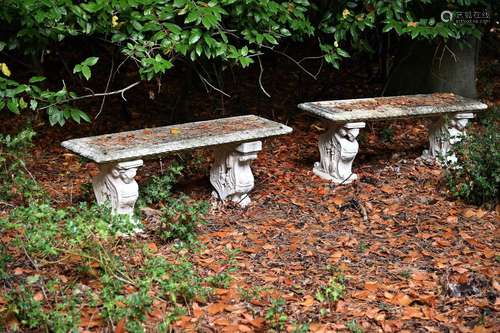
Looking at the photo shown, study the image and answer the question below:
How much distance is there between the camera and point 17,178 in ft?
18.2

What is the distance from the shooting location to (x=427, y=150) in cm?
739

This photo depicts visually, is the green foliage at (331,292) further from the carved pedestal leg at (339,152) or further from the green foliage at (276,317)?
the carved pedestal leg at (339,152)

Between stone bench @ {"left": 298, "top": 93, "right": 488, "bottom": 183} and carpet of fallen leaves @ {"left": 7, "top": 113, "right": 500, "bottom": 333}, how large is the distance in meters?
0.20

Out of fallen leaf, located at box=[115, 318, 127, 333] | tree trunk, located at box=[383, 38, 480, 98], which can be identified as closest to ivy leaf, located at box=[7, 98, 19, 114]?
fallen leaf, located at box=[115, 318, 127, 333]

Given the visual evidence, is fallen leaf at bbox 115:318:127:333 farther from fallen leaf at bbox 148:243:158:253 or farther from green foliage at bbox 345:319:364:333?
green foliage at bbox 345:319:364:333

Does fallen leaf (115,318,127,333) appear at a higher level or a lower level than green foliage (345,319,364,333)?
higher

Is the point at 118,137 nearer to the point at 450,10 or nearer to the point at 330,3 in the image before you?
the point at 330,3

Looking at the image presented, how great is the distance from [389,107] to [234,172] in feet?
5.58

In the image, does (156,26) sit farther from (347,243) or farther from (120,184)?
(347,243)

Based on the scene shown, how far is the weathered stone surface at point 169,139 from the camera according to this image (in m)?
5.28

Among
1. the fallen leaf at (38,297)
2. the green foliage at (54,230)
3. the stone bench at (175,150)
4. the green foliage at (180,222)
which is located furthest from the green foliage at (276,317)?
the stone bench at (175,150)

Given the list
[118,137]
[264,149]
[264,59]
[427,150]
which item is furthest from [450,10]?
[118,137]

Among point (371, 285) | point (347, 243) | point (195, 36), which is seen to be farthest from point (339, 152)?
point (371, 285)

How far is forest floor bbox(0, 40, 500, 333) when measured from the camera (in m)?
4.41
